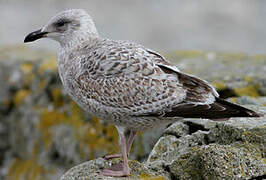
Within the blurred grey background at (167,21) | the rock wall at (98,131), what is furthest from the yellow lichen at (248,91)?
the blurred grey background at (167,21)

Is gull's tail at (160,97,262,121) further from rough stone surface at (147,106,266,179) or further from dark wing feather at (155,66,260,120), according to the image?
rough stone surface at (147,106,266,179)

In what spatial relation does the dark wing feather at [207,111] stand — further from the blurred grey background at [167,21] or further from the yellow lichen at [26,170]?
the blurred grey background at [167,21]

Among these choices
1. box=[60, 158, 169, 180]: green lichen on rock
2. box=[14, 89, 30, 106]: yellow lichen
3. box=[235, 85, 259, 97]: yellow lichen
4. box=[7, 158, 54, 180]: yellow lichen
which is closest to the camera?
box=[60, 158, 169, 180]: green lichen on rock

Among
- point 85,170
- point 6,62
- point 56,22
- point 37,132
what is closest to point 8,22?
point 6,62

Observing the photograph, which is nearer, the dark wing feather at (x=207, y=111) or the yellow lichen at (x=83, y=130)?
the dark wing feather at (x=207, y=111)

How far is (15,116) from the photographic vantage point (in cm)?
1101

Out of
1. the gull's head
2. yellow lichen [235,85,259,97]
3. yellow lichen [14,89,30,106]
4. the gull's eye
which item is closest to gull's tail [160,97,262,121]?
the gull's head

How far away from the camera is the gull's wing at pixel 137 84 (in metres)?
6.05

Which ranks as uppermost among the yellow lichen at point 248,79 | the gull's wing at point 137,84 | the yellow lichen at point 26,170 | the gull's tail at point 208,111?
the gull's wing at point 137,84

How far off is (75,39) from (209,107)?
6.68 feet

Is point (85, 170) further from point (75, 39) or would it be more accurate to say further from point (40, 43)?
point (40, 43)

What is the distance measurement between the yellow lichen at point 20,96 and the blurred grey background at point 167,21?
5.86 meters

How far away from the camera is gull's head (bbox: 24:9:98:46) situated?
23.1 feet

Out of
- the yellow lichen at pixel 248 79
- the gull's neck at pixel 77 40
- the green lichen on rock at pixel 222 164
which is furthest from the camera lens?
the yellow lichen at pixel 248 79
